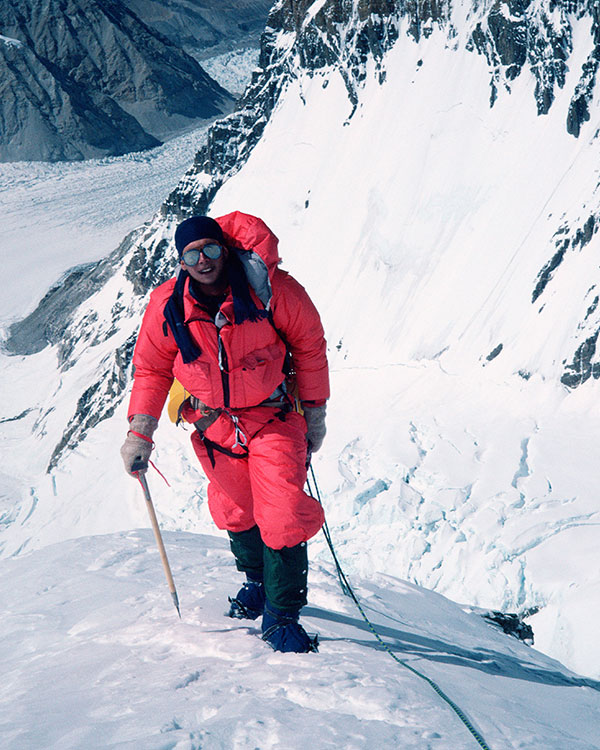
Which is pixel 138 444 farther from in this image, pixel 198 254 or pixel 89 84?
pixel 89 84

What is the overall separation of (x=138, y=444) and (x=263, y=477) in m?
0.82

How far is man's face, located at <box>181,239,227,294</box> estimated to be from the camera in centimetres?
408

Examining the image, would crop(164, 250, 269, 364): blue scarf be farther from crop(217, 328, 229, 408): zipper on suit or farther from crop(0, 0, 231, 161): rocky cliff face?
crop(0, 0, 231, 161): rocky cliff face

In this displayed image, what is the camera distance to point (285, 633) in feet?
14.2

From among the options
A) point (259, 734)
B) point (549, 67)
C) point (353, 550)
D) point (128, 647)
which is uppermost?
point (549, 67)

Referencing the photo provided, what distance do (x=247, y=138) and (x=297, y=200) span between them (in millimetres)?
21475

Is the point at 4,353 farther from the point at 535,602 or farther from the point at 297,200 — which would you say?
the point at 535,602

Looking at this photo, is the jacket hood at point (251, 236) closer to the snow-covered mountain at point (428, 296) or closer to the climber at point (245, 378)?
the climber at point (245, 378)

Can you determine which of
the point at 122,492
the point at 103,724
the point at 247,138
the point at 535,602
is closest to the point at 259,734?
the point at 103,724

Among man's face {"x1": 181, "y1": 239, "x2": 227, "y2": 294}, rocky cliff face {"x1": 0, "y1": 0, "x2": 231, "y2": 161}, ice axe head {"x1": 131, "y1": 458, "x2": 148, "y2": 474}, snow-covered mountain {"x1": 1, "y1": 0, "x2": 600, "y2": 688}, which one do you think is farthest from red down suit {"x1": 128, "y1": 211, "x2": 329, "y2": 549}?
rocky cliff face {"x1": 0, "y1": 0, "x2": 231, "y2": 161}

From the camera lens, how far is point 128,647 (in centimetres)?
438

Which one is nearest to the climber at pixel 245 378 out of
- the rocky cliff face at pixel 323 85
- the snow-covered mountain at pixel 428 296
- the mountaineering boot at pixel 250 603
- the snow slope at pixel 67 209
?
the mountaineering boot at pixel 250 603

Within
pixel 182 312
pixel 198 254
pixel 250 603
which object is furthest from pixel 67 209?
pixel 198 254

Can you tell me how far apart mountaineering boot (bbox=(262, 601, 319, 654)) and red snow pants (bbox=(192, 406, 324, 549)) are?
0.47m
